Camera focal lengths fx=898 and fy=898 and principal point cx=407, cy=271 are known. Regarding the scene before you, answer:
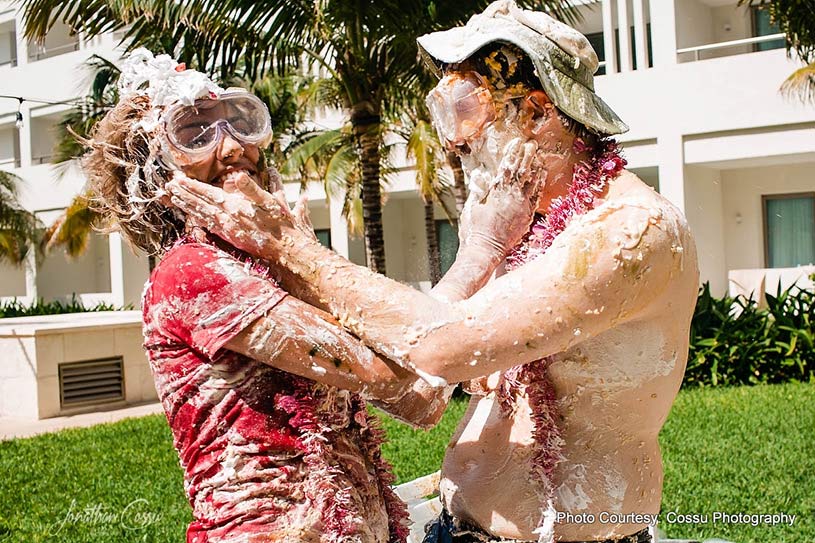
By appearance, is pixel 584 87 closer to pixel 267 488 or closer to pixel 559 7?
pixel 267 488

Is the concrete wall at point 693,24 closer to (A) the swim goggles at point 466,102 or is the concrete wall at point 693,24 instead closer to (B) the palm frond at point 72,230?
(B) the palm frond at point 72,230

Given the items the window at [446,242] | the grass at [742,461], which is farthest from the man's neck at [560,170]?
the window at [446,242]

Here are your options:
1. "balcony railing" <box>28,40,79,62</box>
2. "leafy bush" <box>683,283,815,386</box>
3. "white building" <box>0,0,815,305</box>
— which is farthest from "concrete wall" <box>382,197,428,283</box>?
"balcony railing" <box>28,40,79,62</box>

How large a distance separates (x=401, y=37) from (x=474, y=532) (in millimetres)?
8175

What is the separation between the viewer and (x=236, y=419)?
2020 mm

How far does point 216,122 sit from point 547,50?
0.81 m

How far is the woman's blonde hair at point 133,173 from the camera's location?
7.23ft

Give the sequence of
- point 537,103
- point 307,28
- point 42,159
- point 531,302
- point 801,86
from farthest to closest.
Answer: point 42,159
point 801,86
point 307,28
point 537,103
point 531,302

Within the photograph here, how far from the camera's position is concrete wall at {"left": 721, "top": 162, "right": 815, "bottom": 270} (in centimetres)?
1797

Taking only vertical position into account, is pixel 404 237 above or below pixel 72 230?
below

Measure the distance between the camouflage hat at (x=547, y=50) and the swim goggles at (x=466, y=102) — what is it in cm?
6

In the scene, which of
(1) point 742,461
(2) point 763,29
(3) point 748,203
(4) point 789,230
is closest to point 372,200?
(1) point 742,461

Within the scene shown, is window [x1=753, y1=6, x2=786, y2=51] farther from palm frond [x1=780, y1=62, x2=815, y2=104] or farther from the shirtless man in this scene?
the shirtless man

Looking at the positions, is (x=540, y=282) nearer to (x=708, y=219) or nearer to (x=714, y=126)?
(x=714, y=126)
